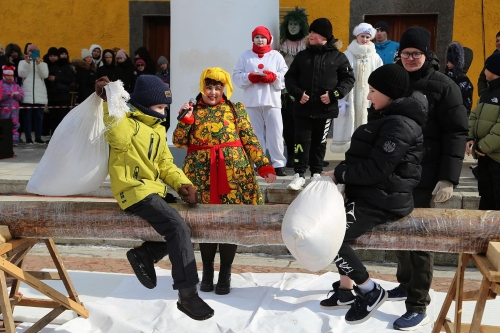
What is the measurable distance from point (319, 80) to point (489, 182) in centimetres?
197

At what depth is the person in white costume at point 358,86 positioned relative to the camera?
7824mm

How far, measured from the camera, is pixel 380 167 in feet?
12.0

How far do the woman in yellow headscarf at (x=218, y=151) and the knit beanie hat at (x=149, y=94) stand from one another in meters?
0.87

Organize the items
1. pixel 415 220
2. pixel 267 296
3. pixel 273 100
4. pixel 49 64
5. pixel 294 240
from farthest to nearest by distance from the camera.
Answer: pixel 49 64, pixel 273 100, pixel 267 296, pixel 415 220, pixel 294 240

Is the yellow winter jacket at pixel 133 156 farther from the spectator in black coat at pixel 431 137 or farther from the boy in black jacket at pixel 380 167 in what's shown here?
the spectator in black coat at pixel 431 137

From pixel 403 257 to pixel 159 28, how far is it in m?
10.1

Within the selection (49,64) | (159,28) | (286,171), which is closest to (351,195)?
(286,171)

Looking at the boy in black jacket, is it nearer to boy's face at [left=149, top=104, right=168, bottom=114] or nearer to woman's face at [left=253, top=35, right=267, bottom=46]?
boy's face at [left=149, top=104, right=168, bottom=114]

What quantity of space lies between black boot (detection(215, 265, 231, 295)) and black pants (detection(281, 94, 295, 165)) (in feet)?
11.7

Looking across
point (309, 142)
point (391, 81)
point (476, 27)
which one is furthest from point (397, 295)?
point (476, 27)

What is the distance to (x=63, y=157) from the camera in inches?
156

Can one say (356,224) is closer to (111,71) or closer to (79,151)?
(79,151)

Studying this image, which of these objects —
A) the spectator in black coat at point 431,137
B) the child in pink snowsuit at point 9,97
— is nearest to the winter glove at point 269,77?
the spectator in black coat at point 431,137

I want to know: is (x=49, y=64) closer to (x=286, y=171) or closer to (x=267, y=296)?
(x=286, y=171)
